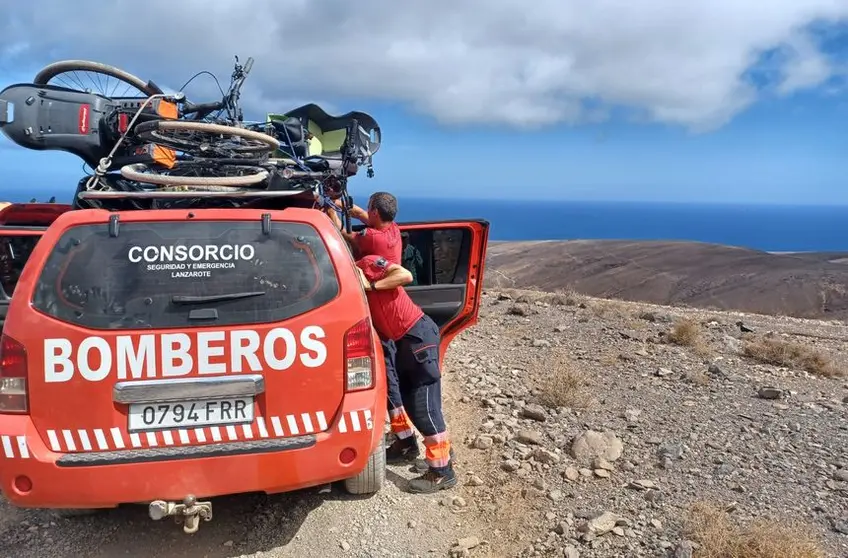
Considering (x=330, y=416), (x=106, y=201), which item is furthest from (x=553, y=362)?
(x=106, y=201)

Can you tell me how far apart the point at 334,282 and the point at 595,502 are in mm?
2303

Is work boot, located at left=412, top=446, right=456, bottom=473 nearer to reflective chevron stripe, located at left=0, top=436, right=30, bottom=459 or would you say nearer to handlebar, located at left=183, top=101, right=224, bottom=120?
reflective chevron stripe, located at left=0, top=436, right=30, bottom=459

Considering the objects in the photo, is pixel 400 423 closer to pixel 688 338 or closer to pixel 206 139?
pixel 206 139

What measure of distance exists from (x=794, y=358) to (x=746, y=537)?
4985 millimetres

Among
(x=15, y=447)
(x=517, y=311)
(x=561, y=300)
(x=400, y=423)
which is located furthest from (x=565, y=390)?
(x=561, y=300)

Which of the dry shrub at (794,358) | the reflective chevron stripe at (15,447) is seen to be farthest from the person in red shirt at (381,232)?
the dry shrub at (794,358)

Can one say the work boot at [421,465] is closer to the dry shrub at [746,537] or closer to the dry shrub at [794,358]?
the dry shrub at [746,537]

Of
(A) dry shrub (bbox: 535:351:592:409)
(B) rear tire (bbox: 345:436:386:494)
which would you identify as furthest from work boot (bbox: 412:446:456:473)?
(A) dry shrub (bbox: 535:351:592:409)

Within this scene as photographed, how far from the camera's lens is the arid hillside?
3077 centimetres

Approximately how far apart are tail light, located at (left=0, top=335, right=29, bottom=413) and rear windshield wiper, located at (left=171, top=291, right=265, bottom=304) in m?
0.71

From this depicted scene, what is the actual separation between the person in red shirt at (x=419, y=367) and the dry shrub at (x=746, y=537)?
1611 mm

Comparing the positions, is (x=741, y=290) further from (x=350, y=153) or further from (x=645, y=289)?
(x=350, y=153)

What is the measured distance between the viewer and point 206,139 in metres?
5.41

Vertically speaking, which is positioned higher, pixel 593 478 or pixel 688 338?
pixel 688 338
